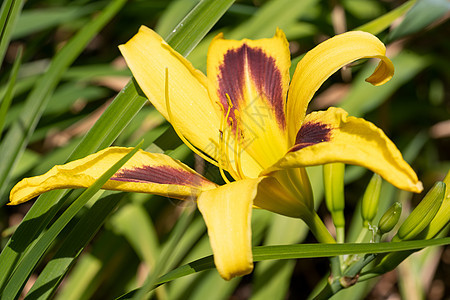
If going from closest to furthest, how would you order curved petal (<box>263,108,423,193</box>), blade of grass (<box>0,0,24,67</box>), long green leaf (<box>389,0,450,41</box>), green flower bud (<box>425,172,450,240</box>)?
curved petal (<box>263,108,423,193</box>), green flower bud (<box>425,172,450,240</box>), blade of grass (<box>0,0,24,67</box>), long green leaf (<box>389,0,450,41</box>)

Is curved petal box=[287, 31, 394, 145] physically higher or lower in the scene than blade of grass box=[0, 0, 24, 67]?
lower

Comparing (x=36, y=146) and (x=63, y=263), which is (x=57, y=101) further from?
(x=63, y=263)

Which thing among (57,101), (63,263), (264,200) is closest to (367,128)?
(264,200)

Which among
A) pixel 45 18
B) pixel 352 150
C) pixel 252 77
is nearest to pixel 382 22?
pixel 252 77

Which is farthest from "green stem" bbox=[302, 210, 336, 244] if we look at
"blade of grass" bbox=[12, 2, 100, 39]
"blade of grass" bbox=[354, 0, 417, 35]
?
"blade of grass" bbox=[12, 2, 100, 39]

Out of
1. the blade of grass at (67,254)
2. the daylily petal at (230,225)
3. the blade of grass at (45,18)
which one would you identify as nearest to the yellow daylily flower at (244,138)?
the daylily petal at (230,225)

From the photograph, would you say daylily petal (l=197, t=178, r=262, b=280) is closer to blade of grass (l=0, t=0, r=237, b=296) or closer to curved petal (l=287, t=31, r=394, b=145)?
curved petal (l=287, t=31, r=394, b=145)

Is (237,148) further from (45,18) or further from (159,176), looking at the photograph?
(45,18)
